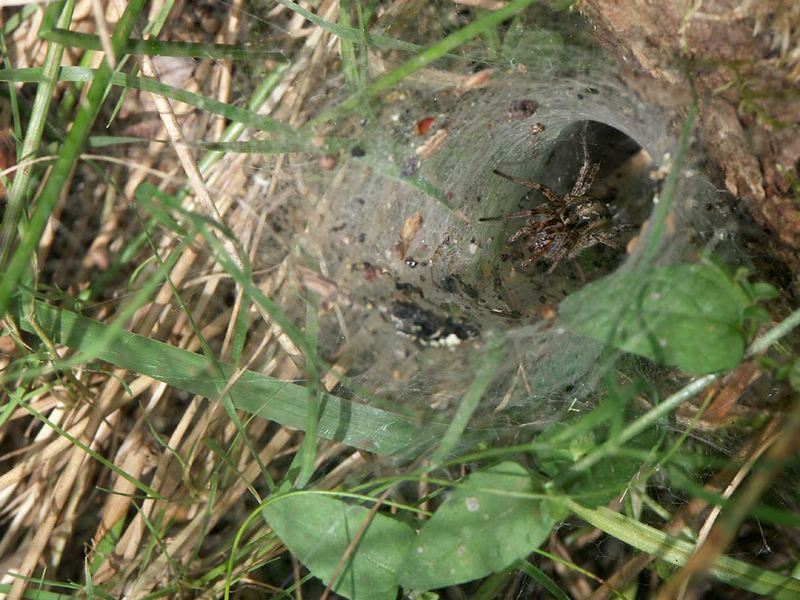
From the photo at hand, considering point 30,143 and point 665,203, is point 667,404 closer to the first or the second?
point 665,203

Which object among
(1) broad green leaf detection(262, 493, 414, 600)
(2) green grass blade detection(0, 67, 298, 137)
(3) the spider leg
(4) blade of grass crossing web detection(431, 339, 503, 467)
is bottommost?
(1) broad green leaf detection(262, 493, 414, 600)

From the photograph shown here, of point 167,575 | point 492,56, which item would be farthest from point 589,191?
point 167,575

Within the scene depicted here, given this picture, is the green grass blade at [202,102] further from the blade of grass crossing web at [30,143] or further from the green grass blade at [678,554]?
the green grass blade at [678,554]

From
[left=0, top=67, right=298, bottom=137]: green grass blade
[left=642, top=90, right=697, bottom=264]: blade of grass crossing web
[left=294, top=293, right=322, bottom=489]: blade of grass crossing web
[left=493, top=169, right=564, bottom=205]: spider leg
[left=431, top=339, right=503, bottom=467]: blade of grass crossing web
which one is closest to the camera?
[left=642, top=90, right=697, bottom=264]: blade of grass crossing web

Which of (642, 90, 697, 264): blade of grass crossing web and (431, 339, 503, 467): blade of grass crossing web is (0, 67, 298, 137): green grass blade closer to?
(431, 339, 503, 467): blade of grass crossing web

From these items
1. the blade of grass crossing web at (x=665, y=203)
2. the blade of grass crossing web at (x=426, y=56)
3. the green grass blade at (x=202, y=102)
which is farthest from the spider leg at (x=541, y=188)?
the blade of grass crossing web at (x=665, y=203)

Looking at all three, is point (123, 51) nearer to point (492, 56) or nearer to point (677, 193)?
point (492, 56)

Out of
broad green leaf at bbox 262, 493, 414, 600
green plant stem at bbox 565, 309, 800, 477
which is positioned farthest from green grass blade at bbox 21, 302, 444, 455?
green plant stem at bbox 565, 309, 800, 477
